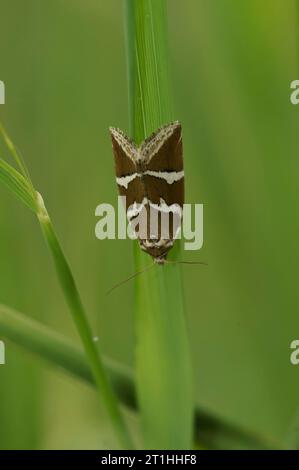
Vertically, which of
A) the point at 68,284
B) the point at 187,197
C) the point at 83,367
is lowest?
the point at 83,367

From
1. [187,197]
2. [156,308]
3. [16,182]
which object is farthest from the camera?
[187,197]

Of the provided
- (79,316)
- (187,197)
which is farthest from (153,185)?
(79,316)

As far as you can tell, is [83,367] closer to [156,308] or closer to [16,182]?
[156,308]

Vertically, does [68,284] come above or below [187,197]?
below

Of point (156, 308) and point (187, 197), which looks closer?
point (156, 308)

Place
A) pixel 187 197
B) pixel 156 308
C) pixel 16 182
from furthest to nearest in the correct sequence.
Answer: pixel 187 197
pixel 156 308
pixel 16 182
